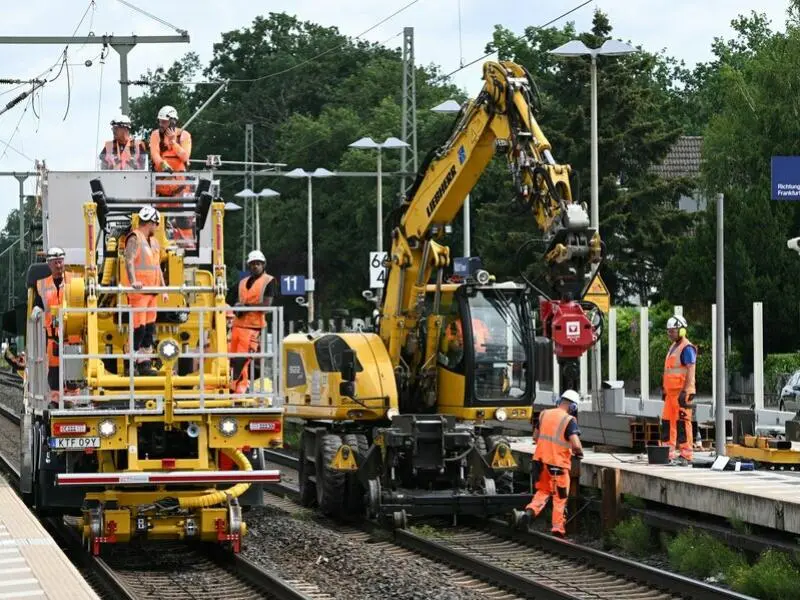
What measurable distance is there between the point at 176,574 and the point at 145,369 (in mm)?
1958

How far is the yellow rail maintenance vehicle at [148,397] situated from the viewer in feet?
55.1

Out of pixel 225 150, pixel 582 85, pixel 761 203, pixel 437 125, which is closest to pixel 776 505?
pixel 761 203

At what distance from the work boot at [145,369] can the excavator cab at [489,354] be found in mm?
4757

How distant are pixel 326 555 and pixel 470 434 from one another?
319cm

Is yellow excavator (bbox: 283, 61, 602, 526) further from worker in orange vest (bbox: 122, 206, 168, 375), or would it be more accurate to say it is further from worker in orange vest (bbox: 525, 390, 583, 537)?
worker in orange vest (bbox: 122, 206, 168, 375)

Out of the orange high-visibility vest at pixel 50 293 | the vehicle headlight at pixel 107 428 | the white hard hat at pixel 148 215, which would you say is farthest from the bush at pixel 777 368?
the vehicle headlight at pixel 107 428

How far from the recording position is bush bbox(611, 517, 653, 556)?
19.0 m

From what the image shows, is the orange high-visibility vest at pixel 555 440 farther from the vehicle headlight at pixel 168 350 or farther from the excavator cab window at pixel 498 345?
the vehicle headlight at pixel 168 350

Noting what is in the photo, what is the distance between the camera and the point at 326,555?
18172 mm

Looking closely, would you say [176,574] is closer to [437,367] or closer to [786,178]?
[437,367]

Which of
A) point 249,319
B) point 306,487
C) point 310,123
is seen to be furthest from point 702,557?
point 310,123

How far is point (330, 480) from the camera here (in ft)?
69.4

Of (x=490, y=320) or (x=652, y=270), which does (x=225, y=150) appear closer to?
(x=652, y=270)

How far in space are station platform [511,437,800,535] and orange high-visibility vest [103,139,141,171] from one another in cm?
605
